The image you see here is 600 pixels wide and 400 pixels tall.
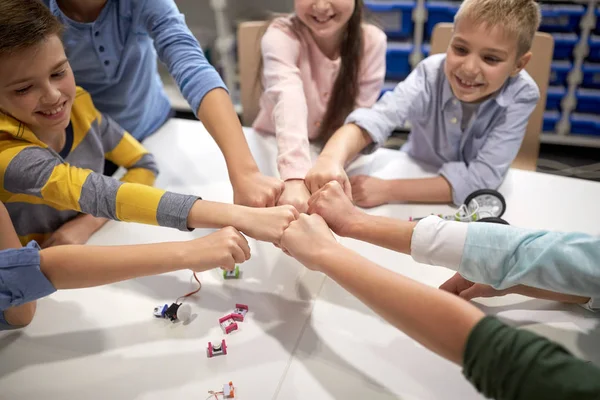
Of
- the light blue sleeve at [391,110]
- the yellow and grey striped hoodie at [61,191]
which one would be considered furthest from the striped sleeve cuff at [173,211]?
the light blue sleeve at [391,110]

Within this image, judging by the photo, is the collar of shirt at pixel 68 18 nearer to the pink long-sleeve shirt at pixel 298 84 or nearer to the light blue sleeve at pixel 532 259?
the pink long-sleeve shirt at pixel 298 84

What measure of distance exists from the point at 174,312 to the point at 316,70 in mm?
773

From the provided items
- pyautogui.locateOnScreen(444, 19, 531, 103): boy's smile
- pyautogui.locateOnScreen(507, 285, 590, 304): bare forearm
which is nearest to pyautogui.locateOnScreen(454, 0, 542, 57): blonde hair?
pyautogui.locateOnScreen(444, 19, 531, 103): boy's smile

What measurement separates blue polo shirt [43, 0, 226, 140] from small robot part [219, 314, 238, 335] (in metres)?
0.49

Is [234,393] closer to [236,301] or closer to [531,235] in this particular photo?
[236,301]

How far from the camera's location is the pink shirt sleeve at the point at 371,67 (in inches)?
52.6

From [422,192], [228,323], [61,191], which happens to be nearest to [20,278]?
[61,191]

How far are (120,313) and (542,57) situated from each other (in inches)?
47.1

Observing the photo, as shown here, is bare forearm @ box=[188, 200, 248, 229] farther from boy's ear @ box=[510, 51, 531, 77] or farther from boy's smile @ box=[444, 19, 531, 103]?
boy's ear @ box=[510, 51, 531, 77]

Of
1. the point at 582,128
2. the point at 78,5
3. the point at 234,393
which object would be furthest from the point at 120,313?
the point at 582,128

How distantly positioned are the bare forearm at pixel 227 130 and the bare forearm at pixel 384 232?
256mm

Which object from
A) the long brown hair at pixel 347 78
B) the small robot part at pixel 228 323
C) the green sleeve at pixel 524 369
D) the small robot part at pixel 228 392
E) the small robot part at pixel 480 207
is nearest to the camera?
the green sleeve at pixel 524 369

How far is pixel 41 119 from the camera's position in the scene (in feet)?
3.12

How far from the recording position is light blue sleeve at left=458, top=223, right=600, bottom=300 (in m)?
0.72
